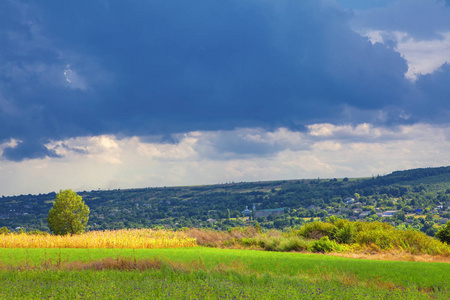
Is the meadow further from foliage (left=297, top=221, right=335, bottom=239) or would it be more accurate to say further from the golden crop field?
foliage (left=297, top=221, right=335, bottom=239)

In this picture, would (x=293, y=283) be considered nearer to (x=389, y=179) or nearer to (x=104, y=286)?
(x=104, y=286)

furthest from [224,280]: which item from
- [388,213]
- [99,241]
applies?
[388,213]

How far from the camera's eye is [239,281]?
14.0 meters

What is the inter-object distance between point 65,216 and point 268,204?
301ft

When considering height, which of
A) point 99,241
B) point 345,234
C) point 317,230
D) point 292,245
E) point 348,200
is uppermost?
point 99,241

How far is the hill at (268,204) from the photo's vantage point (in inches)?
3718

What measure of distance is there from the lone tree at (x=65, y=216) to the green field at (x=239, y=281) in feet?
81.3

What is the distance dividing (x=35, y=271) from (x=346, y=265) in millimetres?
11349

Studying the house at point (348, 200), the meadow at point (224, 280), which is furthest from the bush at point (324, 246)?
the house at point (348, 200)

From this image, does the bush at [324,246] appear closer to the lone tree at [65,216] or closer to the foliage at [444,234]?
the foliage at [444,234]

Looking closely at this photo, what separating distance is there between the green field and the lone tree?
81.3ft

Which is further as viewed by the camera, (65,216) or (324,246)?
(65,216)

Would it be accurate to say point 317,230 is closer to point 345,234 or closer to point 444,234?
point 345,234

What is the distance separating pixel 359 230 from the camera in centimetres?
3094
